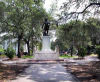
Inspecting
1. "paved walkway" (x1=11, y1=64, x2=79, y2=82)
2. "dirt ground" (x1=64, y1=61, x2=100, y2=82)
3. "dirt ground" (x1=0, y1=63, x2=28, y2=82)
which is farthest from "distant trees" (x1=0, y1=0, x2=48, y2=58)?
"paved walkway" (x1=11, y1=64, x2=79, y2=82)

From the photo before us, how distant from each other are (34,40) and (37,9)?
→ 45.0ft

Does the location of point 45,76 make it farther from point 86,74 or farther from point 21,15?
point 21,15

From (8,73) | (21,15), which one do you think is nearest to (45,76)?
(8,73)

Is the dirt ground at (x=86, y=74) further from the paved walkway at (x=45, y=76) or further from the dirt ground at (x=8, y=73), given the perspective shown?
the dirt ground at (x=8, y=73)

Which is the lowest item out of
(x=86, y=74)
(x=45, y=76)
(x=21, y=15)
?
(x=86, y=74)

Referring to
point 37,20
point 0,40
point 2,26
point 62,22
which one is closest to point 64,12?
point 62,22

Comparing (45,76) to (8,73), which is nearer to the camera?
(45,76)

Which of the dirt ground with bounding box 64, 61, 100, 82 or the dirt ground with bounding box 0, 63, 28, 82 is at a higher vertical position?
the dirt ground with bounding box 0, 63, 28, 82

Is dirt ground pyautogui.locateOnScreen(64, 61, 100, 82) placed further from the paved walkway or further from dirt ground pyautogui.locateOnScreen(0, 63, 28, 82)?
dirt ground pyautogui.locateOnScreen(0, 63, 28, 82)

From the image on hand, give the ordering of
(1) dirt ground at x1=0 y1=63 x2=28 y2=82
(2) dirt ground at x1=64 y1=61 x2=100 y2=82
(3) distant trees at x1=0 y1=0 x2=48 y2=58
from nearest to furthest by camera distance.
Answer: (2) dirt ground at x1=64 y1=61 x2=100 y2=82 < (1) dirt ground at x1=0 y1=63 x2=28 y2=82 < (3) distant trees at x1=0 y1=0 x2=48 y2=58

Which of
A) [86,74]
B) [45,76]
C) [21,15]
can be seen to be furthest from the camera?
[21,15]

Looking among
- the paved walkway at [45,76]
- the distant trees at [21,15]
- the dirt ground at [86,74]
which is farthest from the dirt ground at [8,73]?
the distant trees at [21,15]

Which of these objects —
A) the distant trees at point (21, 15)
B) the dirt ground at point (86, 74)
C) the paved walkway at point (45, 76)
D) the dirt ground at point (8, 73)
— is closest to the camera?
the paved walkway at point (45, 76)

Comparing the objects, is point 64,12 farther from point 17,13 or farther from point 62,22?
point 17,13
